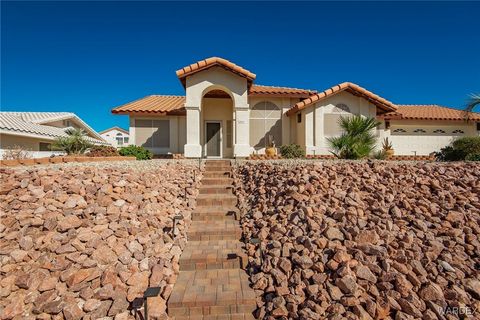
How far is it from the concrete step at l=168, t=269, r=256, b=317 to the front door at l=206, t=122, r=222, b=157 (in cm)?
1041

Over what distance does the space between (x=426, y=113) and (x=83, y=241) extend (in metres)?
21.0

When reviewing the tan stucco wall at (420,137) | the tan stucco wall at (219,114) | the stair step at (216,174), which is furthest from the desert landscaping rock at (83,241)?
the tan stucco wall at (420,137)

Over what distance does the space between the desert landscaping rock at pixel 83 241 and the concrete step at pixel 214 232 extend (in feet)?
0.84

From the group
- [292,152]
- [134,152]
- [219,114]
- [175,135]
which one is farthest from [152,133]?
[292,152]

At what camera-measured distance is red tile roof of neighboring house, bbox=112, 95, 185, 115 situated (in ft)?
44.2

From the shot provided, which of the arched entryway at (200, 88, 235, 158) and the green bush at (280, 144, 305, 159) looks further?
the arched entryway at (200, 88, 235, 158)

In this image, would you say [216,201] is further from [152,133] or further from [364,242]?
[152,133]

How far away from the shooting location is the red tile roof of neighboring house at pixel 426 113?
1519 centimetres

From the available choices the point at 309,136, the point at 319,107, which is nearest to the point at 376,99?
the point at 319,107

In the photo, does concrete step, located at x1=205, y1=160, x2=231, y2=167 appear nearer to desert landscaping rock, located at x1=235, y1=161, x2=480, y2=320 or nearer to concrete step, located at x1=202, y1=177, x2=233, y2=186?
concrete step, located at x1=202, y1=177, x2=233, y2=186

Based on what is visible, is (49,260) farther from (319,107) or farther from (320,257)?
(319,107)

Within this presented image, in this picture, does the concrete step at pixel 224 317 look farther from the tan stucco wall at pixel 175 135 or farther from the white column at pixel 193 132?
the tan stucco wall at pixel 175 135

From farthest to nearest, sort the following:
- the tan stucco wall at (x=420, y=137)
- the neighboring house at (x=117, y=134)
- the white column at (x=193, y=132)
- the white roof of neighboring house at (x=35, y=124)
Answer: the neighboring house at (x=117, y=134) → the tan stucco wall at (x=420, y=137) → the white roof of neighboring house at (x=35, y=124) → the white column at (x=193, y=132)

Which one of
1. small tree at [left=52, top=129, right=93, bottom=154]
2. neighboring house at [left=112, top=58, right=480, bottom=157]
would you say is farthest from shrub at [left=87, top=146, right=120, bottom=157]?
neighboring house at [left=112, top=58, right=480, bottom=157]
